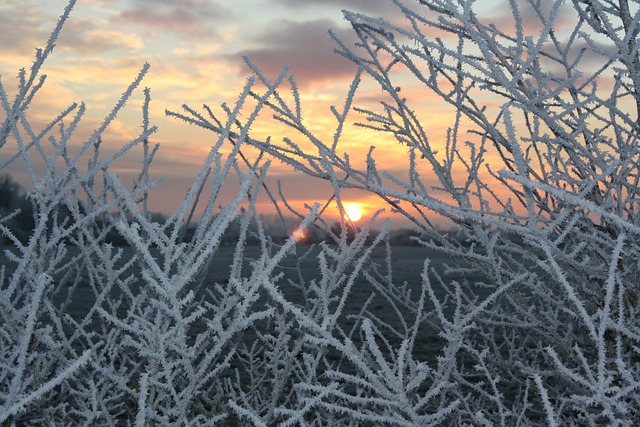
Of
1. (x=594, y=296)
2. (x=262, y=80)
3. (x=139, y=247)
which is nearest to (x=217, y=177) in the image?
(x=139, y=247)

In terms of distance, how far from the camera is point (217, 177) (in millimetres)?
2033

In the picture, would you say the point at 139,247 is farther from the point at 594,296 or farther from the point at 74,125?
the point at 594,296

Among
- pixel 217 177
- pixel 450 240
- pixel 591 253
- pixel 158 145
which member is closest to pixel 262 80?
pixel 217 177

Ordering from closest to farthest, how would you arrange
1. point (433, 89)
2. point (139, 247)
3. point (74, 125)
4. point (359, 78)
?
point (139, 247) → point (359, 78) → point (74, 125) → point (433, 89)

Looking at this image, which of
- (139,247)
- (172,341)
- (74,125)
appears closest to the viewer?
(139,247)

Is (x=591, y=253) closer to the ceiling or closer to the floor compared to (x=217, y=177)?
closer to the floor

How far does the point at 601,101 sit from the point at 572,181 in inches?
13.4

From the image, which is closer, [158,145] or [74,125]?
[74,125]

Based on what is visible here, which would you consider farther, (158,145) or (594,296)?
(158,145)

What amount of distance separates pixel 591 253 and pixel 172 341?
2007 mm

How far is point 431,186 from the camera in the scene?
10.3ft

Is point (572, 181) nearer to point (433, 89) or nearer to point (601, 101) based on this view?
point (601, 101)

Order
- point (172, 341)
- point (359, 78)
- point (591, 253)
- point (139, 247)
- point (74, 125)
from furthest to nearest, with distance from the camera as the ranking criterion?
point (591, 253), point (74, 125), point (359, 78), point (172, 341), point (139, 247)

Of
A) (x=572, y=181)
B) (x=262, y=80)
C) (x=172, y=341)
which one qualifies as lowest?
(x=172, y=341)
